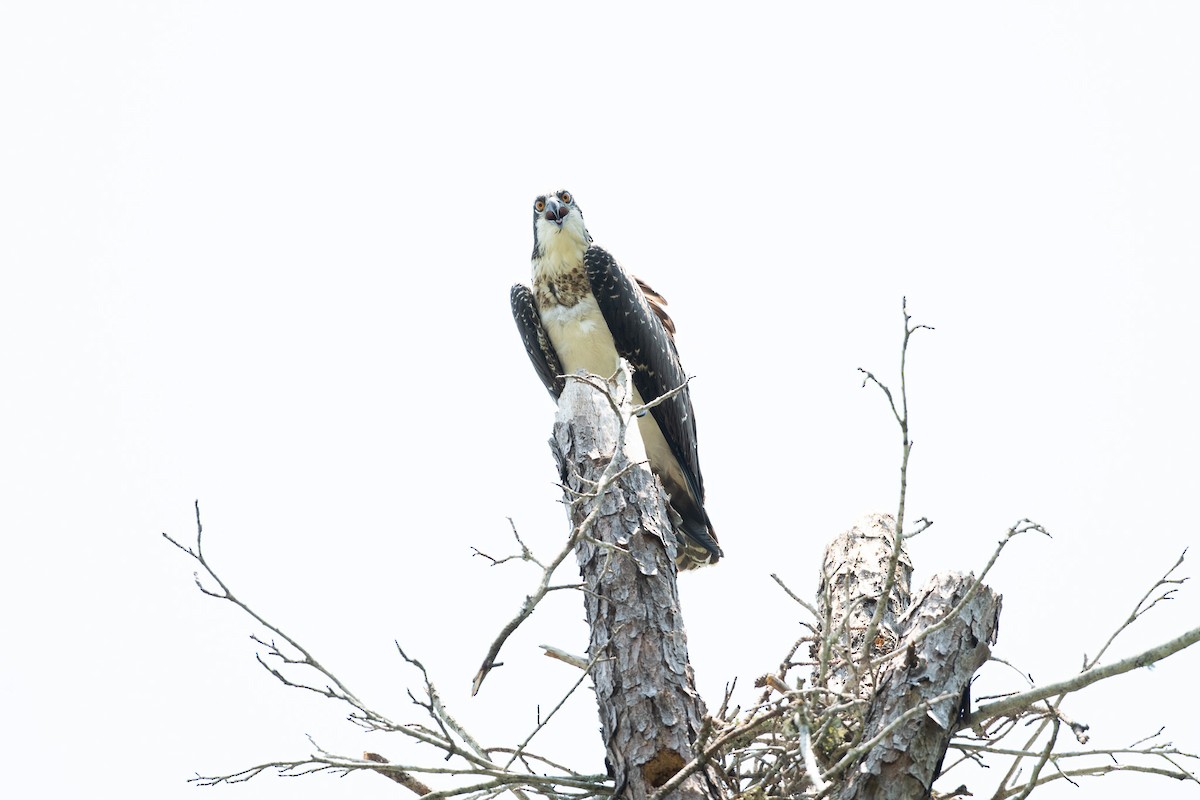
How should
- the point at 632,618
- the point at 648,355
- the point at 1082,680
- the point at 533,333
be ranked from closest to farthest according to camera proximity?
1. the point at 1082,680
2. the point at 632,618
3. the point at 648,355
4. the point at 533,333

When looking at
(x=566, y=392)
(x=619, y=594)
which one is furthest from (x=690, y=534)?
(x=619, y=594)

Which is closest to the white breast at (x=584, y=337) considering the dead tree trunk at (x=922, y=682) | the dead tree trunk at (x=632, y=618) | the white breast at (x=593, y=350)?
the white breast at (x=593, y=350)

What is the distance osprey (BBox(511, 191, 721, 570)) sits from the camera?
8383mm

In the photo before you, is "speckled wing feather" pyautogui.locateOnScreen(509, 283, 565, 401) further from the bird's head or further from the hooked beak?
the hooked beak

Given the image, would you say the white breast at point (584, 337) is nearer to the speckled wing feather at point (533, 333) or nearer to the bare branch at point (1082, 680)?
the speckled wing feather at point (533, 333)

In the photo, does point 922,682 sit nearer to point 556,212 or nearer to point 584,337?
point 584,337

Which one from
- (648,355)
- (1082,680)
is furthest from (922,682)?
(648,355)

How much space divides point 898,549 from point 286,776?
2.56 m

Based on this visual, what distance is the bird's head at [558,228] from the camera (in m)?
8.86

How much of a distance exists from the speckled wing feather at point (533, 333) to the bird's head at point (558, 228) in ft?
1.08

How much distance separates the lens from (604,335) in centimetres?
859

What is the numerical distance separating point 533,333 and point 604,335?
1.89 ft

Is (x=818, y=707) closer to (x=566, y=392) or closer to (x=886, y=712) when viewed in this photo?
(x=886, y=712)

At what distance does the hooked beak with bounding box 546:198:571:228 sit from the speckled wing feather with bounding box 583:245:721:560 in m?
0.36
